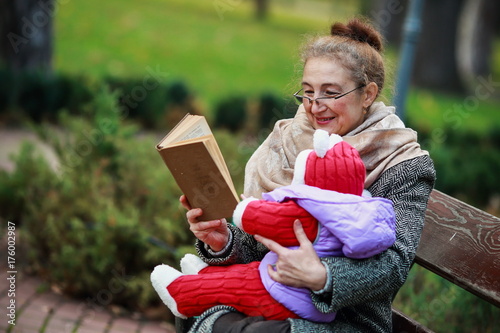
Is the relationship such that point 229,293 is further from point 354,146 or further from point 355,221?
point 354,146

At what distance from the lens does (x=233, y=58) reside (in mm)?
18156

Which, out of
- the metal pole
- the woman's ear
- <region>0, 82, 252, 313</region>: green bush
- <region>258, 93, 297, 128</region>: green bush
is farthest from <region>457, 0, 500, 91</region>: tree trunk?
the woman's ear

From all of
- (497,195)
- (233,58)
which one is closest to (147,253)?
(497,195)

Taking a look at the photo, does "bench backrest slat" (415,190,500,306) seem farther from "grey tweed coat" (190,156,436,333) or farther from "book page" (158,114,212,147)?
"book page" (158,114,212,147)

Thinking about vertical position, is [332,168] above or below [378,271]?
above

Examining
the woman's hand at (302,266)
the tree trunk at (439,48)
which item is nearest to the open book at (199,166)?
the woman's hand at (302,266)

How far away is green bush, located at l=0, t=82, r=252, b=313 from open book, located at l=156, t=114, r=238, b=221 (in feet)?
6.03

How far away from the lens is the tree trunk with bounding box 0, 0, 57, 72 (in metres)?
9.06

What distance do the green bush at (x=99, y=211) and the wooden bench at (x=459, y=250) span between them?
Answer: 69.2 inches

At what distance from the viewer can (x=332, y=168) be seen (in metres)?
2.11

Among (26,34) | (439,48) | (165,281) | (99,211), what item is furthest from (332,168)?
(439,48)

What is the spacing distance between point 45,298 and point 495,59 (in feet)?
86.7

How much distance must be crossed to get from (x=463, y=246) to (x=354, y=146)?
0.62 metres

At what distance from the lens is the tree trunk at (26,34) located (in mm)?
9062
